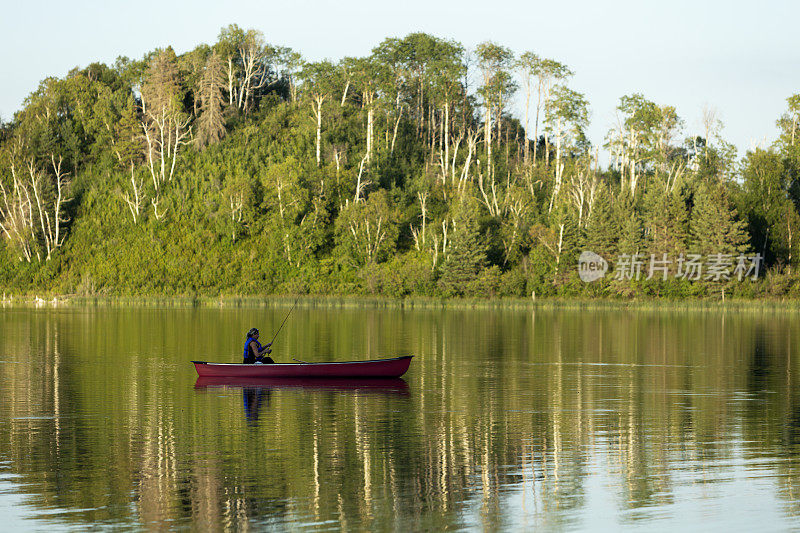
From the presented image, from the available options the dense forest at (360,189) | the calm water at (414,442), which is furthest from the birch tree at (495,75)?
the calm water at (414,442)

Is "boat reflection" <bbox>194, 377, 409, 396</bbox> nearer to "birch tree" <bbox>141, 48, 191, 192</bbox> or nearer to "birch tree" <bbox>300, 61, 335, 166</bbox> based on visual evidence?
"birch tree" <bbox>141, 48, 191, 192</bbox>

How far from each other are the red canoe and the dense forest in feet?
194

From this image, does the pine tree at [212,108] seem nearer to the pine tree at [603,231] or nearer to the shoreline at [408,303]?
the shoreline at [408,303]

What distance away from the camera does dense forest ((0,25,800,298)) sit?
9481 centimetres

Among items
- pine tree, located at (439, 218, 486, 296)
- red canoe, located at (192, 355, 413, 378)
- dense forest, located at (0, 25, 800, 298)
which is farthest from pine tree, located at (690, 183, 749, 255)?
red canoe, located at (192, 355, 413, 378)

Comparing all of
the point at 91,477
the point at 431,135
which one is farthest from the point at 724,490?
the point at 431,135

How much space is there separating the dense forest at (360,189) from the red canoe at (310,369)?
59.0 metres

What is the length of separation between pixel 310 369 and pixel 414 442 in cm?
1185

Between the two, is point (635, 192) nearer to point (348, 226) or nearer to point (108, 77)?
point (348, 226)

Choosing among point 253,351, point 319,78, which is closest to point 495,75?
point 319,78

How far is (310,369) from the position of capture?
3388 centimetres

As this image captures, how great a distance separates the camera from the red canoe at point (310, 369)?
33.6 m

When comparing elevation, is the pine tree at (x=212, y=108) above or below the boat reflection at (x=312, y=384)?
above

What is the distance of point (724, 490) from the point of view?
59.0 feet
